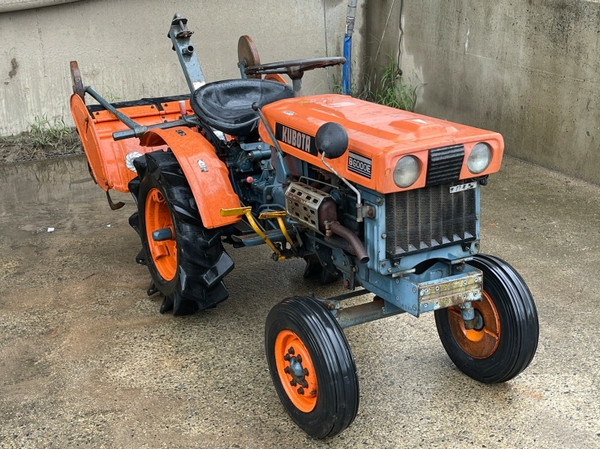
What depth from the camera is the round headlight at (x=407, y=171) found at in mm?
2502

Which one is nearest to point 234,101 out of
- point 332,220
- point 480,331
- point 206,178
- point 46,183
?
point 206,178

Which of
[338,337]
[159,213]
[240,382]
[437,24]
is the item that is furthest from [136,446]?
[437,24]

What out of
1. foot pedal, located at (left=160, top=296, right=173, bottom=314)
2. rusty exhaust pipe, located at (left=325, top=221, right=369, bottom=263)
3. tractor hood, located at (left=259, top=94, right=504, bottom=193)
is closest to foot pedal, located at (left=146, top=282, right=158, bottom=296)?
foot pedal, located at (left=160, top=296, right=173, bottom=314)

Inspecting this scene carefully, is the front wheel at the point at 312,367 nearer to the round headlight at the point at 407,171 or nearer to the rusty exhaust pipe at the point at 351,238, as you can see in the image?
the rusty exhaust pipe at the point at 351,238

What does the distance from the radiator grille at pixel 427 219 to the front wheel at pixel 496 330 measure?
239 millimetres

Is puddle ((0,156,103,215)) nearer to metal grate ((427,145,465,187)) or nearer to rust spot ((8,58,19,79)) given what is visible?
rust spot ((8,58,19,79))

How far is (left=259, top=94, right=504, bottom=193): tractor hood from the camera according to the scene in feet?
8.21

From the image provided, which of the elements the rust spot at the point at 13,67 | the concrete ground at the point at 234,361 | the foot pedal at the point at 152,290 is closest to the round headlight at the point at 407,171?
the concrete ground at the point at 234,361

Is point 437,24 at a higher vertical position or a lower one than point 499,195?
higher

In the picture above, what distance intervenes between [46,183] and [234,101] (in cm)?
261

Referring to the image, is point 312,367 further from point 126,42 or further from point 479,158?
point 126,42

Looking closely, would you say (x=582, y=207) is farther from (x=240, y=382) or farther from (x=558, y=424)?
(x=240, y=382)

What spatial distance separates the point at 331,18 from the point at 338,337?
5059 mm

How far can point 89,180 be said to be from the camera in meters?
5.79
